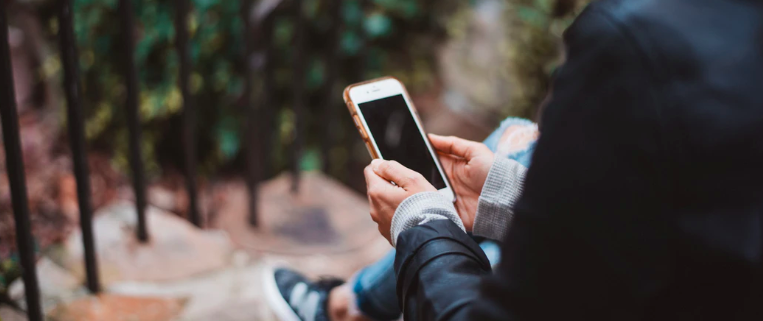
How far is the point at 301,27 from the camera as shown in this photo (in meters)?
2.24

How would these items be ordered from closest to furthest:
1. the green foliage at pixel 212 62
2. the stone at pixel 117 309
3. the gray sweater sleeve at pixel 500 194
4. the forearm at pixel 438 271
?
the forearm at pixel 438 271 < the gray sweater sleeve at pixel 500 194 < the stone at pixel 117 309 < the green foliage at pixel 212 62

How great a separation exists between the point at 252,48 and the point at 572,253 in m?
1.50

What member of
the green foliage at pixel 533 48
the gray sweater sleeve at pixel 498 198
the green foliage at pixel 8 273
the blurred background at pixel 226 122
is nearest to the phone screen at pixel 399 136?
the gray sweater sleeve at pixel 498 198

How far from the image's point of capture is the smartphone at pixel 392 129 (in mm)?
1187

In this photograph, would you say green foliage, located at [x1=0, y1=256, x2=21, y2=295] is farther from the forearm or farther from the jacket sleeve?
the jacket sleeve

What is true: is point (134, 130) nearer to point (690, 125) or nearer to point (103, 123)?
point (690, 125)

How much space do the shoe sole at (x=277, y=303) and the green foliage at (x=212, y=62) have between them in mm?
1479

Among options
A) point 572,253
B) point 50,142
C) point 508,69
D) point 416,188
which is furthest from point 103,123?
point 572,253

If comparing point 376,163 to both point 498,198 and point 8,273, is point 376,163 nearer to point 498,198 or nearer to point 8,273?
point 498,198

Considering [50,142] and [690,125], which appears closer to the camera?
[690,125]

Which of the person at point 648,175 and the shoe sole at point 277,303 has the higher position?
the person at point 648,175

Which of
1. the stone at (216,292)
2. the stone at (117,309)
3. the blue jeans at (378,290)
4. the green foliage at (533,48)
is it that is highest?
the green foliage at (533,48)

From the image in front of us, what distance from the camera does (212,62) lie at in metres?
3.18

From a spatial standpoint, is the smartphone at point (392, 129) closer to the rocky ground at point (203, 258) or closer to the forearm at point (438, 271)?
the forearm at point (438, 271)
